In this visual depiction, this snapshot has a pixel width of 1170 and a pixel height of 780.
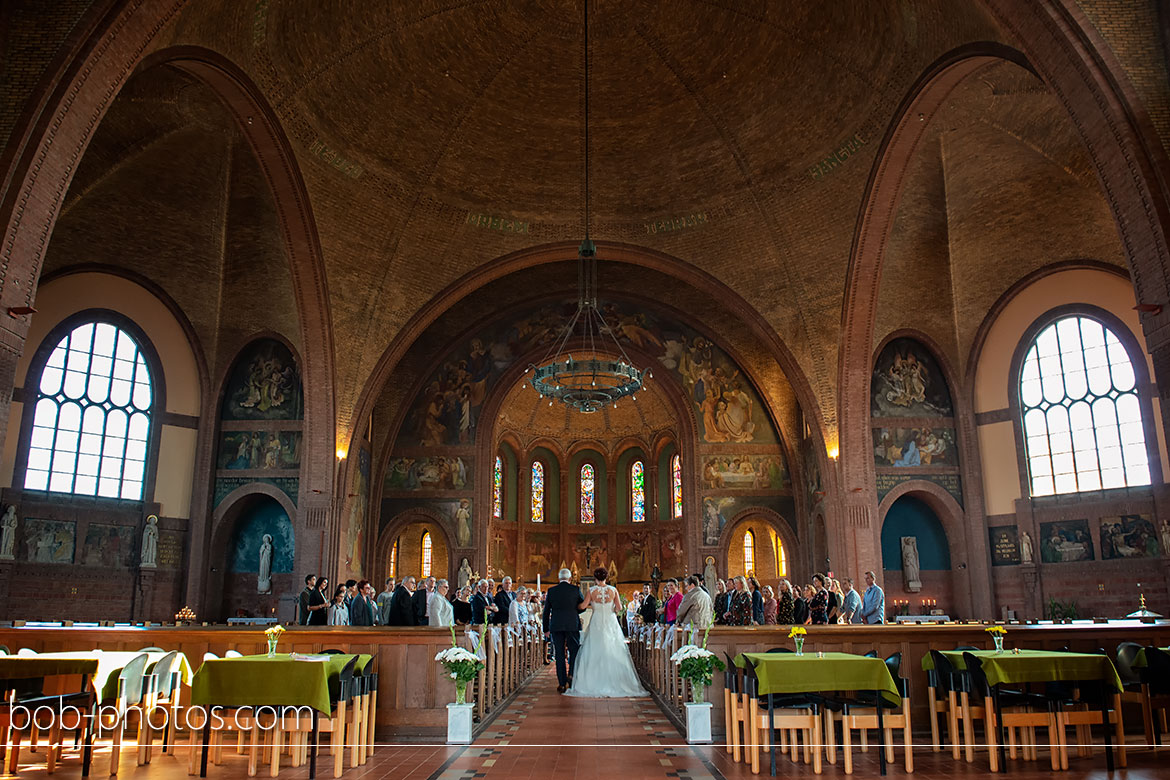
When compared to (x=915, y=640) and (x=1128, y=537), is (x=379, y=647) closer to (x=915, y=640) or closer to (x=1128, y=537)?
(x=915, y=640)

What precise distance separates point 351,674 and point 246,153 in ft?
48.0

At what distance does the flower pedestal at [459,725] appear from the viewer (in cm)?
845

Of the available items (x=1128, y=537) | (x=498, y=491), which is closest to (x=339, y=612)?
(x=1128, y=537)

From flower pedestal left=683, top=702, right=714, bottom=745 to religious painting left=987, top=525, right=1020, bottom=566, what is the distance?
14693mm

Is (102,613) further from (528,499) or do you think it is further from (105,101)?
(528,499)

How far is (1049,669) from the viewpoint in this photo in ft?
24.4

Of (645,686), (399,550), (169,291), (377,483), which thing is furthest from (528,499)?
Result: (645,686)

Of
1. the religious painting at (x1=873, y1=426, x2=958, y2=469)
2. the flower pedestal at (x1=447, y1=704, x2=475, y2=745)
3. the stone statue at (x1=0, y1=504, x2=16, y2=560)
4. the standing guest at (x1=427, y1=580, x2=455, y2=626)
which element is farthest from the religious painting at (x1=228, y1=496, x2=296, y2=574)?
the religious painting at (x1=873, y1=426, x2=958, y2=469)

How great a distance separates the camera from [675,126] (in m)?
20.4

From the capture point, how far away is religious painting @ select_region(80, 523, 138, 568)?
1900cm

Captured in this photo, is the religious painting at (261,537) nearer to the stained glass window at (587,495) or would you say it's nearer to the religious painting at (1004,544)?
the stained glass window at (587,495)

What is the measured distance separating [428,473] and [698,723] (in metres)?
18.3

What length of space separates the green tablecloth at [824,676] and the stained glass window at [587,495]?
2692 centimetres

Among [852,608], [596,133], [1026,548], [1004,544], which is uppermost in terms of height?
[596,133]
